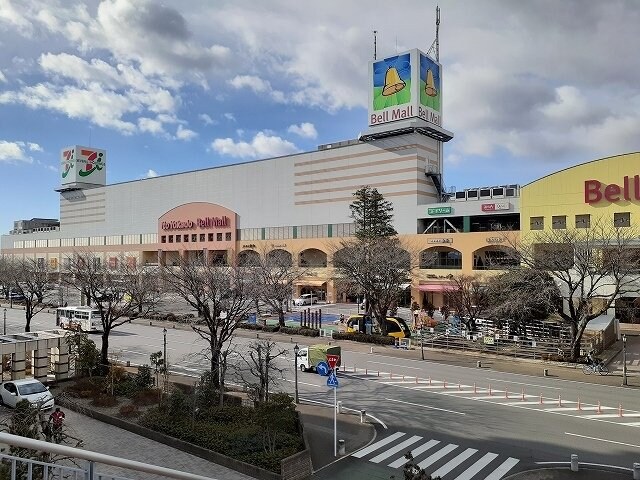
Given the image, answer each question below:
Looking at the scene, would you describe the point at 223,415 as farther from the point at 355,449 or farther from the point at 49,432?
the point at 49,432

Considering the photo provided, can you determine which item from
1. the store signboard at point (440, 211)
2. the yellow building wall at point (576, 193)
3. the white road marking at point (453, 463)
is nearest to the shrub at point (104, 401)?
the white road marking at point (453, 463)

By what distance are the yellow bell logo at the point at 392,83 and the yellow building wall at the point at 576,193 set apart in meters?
21.0

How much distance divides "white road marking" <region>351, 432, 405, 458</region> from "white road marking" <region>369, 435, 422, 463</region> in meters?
0.41

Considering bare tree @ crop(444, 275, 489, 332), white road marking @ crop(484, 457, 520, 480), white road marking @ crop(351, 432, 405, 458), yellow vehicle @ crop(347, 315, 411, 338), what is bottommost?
white road marking @ crop(351, 432, 405, 458)

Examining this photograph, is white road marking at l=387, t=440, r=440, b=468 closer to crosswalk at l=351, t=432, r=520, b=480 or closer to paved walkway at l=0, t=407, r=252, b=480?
crosswalk at l=351, t=432, r=520, b=480

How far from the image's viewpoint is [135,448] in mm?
15203

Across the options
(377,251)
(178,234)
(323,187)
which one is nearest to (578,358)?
(377,251)

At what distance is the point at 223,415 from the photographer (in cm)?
1670

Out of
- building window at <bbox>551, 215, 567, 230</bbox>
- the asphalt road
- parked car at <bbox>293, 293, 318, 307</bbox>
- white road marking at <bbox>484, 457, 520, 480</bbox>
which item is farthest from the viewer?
parked car at <bbox>293, 293, 318, 307</bbox>

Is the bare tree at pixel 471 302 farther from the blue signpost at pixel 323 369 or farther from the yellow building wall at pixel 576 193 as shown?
the blue signpost at pixel 323 369

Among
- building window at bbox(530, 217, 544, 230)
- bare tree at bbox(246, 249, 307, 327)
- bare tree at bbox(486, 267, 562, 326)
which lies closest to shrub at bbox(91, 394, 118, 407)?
bare tree at bbox(246, 249, 307, 327)

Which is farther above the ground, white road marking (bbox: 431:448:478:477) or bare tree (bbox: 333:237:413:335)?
bare tree (bbox: 333:237:413:335)

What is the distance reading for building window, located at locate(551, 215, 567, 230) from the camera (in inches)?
1746

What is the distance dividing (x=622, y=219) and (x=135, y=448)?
138ft
